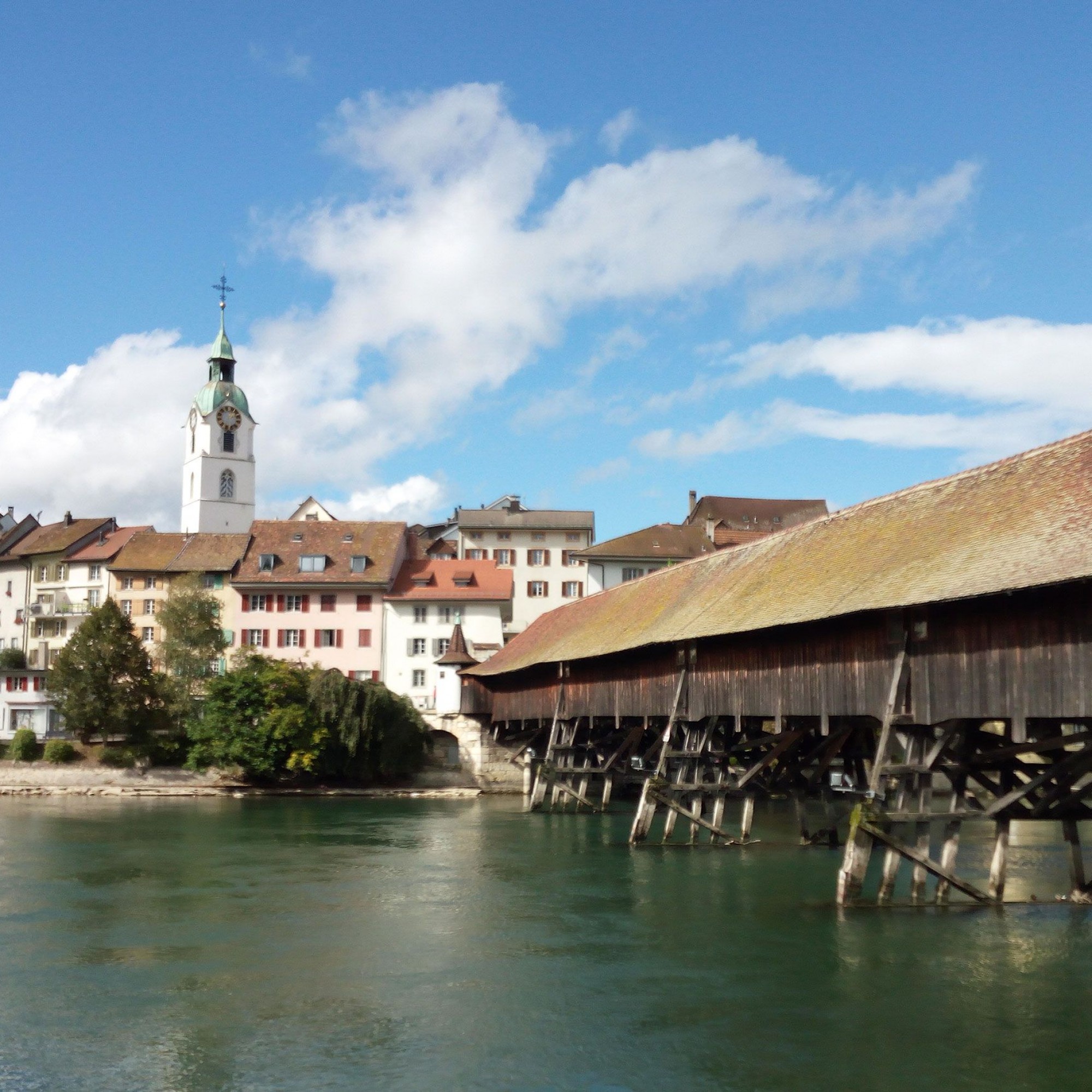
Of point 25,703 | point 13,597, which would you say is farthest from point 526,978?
point 13,597

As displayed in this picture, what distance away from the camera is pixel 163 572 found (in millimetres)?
55031

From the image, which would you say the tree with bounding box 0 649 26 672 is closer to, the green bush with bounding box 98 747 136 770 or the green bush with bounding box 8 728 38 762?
the green bush with bounding box 8 728 38 762

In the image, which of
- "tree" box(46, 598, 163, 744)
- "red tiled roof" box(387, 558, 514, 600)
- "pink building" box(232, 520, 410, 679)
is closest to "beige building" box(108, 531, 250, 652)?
"pink building" box(232, 520, 410, 679)

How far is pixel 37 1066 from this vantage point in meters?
11.0

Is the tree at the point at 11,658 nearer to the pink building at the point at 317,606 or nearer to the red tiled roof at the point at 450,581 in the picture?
the pink building at the point at 317,606

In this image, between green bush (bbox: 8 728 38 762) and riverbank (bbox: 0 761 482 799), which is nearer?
riverbank (bbox: 0 761 482 799)

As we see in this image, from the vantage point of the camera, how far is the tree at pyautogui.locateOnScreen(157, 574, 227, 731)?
153 ft

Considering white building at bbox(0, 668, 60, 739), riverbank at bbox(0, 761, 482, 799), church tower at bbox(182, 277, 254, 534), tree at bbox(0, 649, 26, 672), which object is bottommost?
riverbank at bbox(0, 761, 482, 799)

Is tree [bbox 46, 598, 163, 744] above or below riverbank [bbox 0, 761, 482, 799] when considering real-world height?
above

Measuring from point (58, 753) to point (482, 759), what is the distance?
603 inches

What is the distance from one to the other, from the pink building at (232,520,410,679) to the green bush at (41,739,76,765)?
878 cm

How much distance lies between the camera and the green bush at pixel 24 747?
4572 centimetres

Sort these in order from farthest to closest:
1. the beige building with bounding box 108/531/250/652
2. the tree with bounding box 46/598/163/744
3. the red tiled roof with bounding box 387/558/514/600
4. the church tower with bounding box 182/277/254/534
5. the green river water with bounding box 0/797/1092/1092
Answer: the church tower with bounding box 182/277/254/534 → the beige building with bounding box 108/531/250/652 → the red tiled roof with bounding box 387/558/514/600 → the tree with bounding box 46/598/163/744 → the green river water with bounding box 0/797/1092/1092

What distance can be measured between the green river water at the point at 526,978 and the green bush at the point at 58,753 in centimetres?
2198
